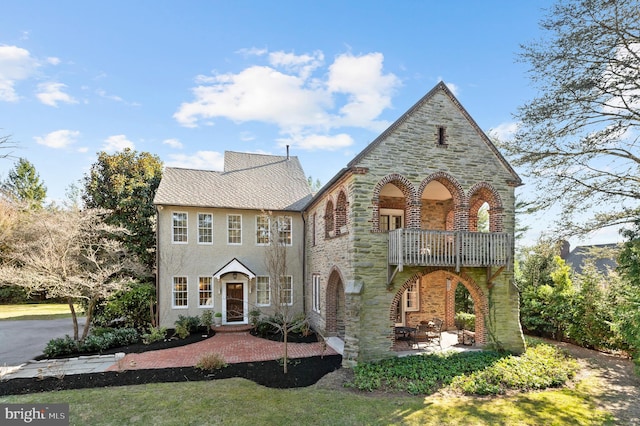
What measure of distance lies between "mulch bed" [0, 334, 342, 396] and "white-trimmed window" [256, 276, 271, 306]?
275 inches

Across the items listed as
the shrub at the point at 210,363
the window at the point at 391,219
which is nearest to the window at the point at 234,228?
the window at the point at 391,219

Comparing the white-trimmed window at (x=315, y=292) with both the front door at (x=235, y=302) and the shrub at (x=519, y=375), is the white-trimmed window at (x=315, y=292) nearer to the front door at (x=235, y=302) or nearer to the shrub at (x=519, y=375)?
the front door at (x=235, y=302)

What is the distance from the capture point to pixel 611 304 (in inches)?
525

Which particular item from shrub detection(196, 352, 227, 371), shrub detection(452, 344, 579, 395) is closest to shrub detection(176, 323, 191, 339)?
shrub detection(196, 352, 227, 371)

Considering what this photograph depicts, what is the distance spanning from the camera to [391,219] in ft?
52.7

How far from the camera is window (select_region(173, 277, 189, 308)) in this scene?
685 inches

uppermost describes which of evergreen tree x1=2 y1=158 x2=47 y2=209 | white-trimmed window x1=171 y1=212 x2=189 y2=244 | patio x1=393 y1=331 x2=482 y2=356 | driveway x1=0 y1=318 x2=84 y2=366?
evergreen tree x1=2 y1=158 x2=47 y2=209

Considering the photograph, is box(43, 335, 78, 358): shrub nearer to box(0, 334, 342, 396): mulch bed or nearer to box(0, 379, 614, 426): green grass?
box(0, 334, 342, 396): mulch bed

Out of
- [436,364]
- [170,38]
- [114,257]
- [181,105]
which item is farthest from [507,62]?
[114,257]

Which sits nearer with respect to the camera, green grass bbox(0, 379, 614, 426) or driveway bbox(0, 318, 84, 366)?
green grass bbox(0, 379, 614, 426)

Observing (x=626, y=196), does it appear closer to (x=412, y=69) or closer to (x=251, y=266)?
(x=412, y=69)

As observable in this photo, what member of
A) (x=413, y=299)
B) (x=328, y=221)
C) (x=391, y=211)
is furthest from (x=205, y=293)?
(x=413, y=299)

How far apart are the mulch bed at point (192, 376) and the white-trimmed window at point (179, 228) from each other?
7.96 metres

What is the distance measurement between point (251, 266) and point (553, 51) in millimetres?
16778
